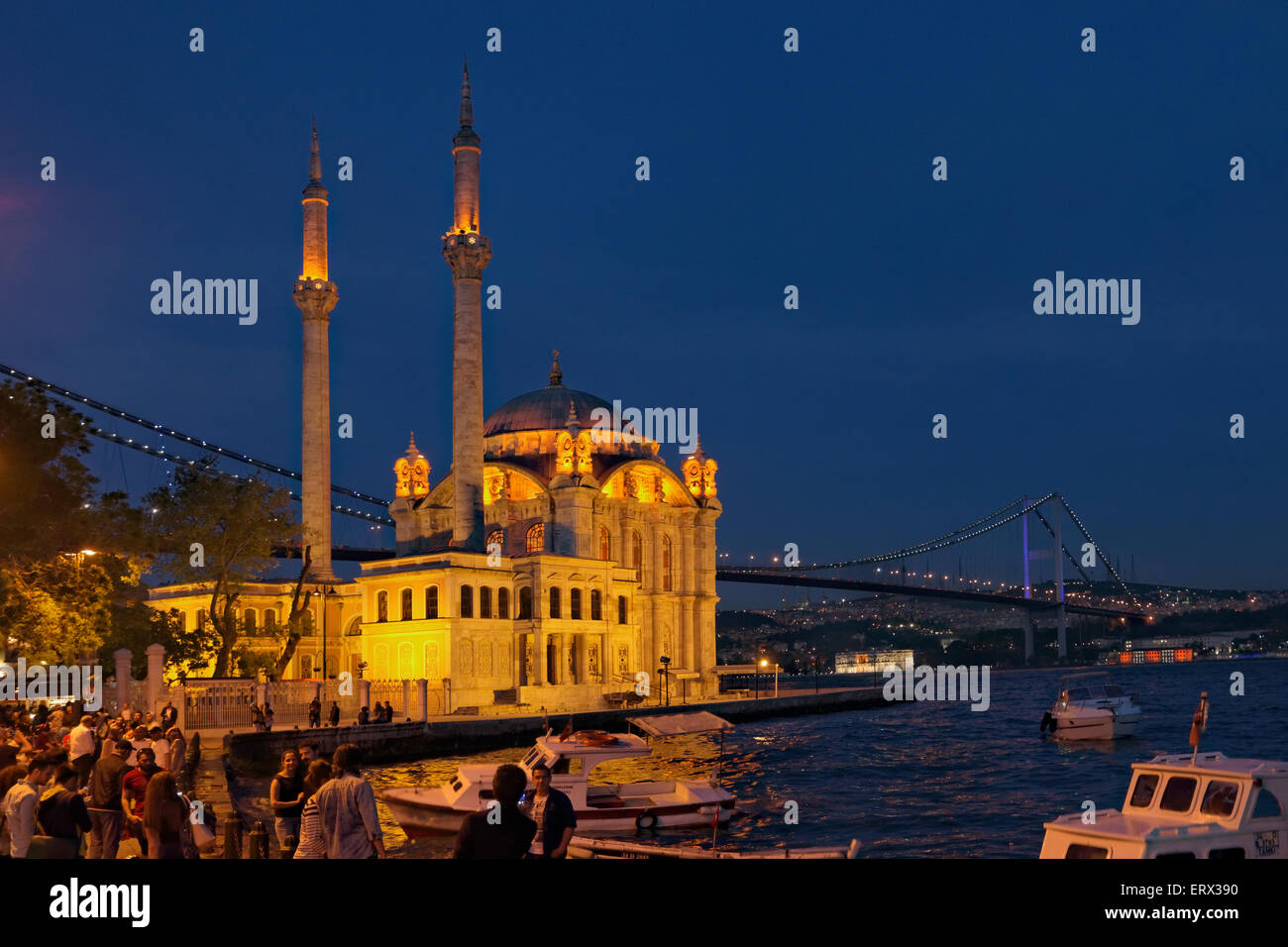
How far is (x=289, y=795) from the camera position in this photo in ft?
44.4

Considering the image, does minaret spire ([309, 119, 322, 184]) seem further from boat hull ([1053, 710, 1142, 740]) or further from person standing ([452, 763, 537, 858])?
person standing ([452, 763, 537, 858])

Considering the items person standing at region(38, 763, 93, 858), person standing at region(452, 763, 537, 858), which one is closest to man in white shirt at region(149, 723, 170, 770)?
person standing at region(38, 763, 93, 858)

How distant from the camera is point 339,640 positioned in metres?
70.5

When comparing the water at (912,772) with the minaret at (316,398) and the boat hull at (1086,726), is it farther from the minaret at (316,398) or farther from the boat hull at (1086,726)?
the minaret at (316,398)

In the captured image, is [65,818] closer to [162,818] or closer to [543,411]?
[162,818]

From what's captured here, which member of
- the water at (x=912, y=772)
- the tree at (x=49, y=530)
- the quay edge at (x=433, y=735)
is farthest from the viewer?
the quay edge at (x=433, y=735)

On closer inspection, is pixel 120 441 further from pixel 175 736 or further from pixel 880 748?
pixel 175 736

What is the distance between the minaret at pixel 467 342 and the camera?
6375 cm

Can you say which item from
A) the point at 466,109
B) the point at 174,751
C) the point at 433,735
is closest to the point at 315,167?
the point at 466,109

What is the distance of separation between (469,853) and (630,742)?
21.9 metres

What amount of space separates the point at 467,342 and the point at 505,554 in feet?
43.1

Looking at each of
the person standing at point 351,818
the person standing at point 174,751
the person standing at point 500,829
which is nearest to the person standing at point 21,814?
the person standing at point 351,818

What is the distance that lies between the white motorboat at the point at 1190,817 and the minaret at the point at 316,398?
2077 inches
